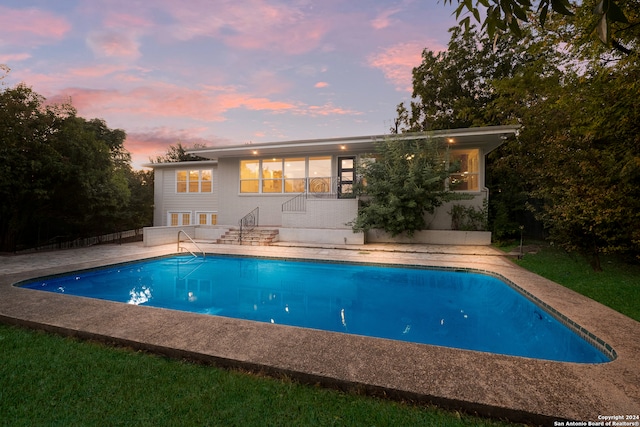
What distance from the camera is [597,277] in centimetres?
655

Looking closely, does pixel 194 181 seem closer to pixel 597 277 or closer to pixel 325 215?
pixel 325 215

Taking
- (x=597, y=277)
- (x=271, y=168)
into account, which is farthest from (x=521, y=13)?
(x=271, y=168)

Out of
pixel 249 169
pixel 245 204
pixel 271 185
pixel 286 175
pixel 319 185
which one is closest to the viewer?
pixel 319 185

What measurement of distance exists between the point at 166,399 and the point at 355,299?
4665mm

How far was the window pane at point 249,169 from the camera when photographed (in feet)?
51.1

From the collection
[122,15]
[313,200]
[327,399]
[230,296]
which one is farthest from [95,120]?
[327,399]

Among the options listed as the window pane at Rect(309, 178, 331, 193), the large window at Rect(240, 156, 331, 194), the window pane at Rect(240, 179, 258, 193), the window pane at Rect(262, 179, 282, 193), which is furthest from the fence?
the window pane at Rect(309, 178, 331, 193)

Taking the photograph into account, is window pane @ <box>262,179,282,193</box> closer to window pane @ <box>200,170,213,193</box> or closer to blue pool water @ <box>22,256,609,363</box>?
window pane @ <box>200,170,213,193</box>

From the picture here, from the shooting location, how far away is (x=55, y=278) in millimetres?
7066

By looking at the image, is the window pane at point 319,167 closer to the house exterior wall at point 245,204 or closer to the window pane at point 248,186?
the house exterior wall at point 245,204

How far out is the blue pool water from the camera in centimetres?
455

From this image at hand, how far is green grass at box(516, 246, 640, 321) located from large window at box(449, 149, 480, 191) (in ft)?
15.3

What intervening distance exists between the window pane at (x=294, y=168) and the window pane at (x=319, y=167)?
409mm

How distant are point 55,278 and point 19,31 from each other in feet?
30.0
